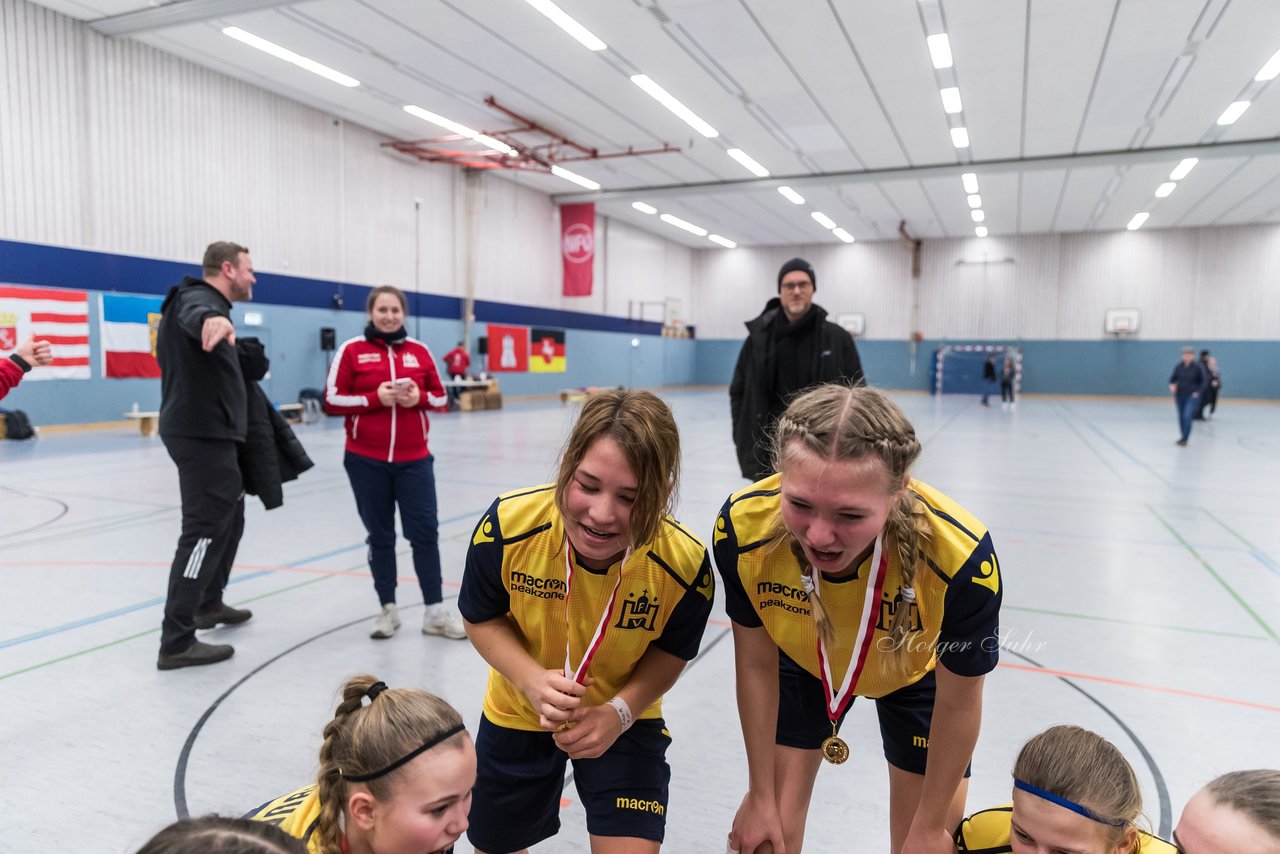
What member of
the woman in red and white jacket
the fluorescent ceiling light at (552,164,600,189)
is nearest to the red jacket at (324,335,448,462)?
the woman in red and white jacket

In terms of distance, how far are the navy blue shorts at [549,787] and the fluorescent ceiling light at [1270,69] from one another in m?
14.7

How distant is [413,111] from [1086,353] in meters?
23.8

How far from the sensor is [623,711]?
1756 millimetres

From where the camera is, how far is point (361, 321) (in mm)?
16891

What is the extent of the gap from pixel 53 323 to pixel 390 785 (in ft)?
44.8

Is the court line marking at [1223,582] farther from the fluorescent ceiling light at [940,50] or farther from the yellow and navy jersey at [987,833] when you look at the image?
the fluorescent ceiling light at [940,50]

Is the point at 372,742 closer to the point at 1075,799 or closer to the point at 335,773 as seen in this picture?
the point at 335,773

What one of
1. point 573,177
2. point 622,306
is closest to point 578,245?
point 573,177

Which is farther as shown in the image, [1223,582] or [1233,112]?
[1233,112]

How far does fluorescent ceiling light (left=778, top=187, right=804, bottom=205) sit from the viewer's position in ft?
67.2

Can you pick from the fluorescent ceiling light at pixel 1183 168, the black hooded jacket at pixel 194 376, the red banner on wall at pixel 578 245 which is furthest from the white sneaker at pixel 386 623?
the red banner on wall at pixel 578 245

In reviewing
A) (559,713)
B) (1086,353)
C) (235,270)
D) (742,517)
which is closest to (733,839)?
(559,713)

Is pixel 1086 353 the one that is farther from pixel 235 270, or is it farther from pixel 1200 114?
pixel 235 270

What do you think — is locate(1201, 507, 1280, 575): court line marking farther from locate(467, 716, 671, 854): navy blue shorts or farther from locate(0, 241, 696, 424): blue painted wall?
locate(0, 241, 696, 424): blue painted wall
